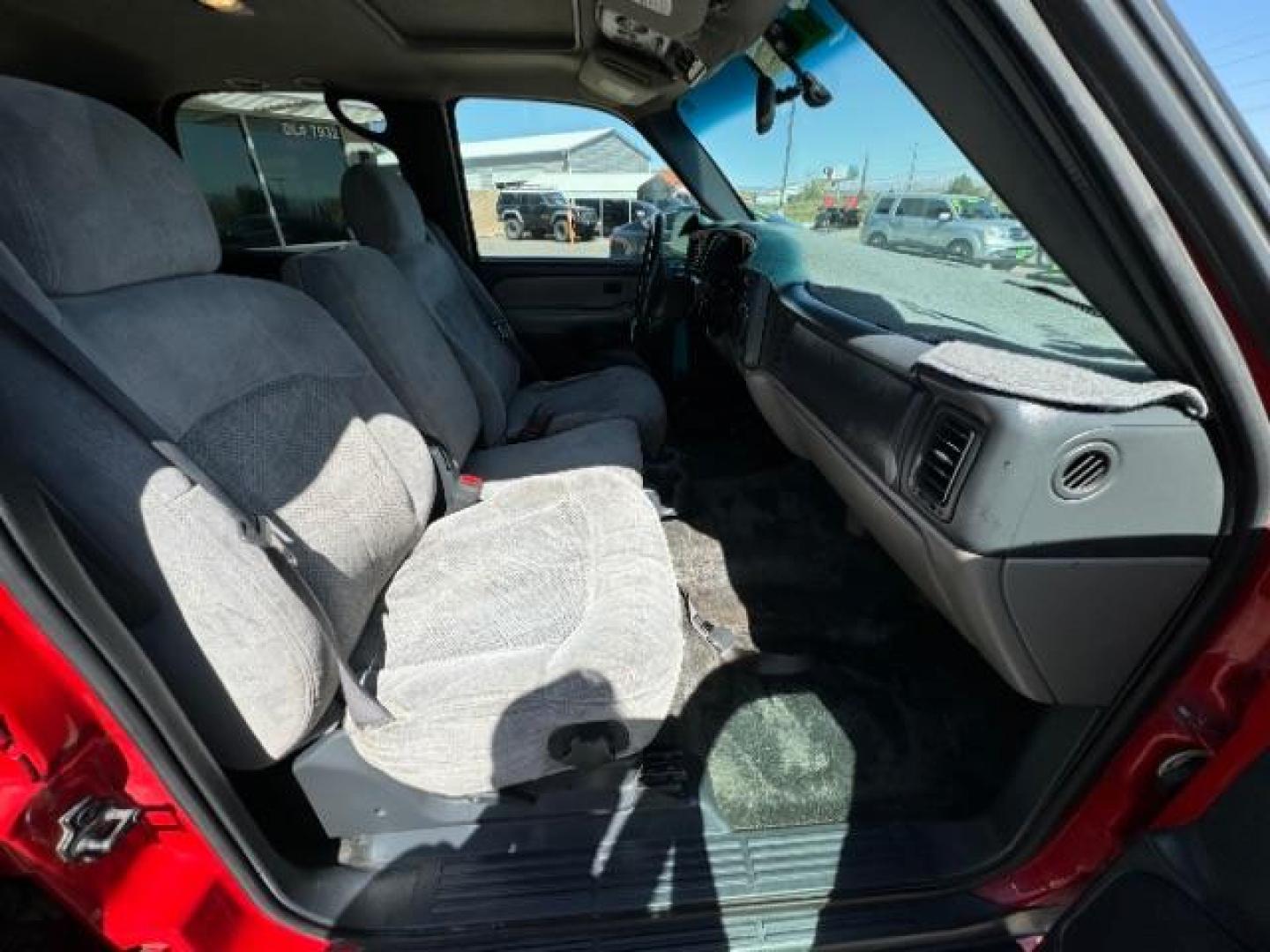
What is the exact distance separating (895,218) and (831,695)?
3.50 feet

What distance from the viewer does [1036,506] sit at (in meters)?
0.81

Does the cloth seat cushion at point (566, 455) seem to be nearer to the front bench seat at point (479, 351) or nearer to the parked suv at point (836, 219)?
the front bench seat at point (479, 351)

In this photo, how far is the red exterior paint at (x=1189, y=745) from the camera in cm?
75

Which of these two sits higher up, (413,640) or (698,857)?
(413,640)

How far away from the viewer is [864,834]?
47.8 inches

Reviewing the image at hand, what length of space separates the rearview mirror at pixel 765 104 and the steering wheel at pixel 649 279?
723 millimetres

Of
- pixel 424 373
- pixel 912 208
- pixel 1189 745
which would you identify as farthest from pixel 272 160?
pixel 1189 745

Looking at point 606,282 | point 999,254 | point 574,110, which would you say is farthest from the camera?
point 606,282

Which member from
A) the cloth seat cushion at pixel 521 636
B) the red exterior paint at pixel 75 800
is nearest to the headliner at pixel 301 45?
the cloth seat cushion at pixel 521 636

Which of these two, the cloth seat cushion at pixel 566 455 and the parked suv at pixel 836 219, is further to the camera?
the cloth seat cushion at pixel 566 455

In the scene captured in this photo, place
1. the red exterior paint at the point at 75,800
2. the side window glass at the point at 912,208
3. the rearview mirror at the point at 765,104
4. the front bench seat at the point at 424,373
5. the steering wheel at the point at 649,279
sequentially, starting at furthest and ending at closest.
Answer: the steering wheel at the point at 649,279
the rearview mirror at the point at 765,104
the front bench seat at the point at 424,373
the side window glass at the point at 912,208
the red exterior paint at the point at 75,800

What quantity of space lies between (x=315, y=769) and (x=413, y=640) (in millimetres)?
245

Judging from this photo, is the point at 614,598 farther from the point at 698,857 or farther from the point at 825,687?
the point at 825,687

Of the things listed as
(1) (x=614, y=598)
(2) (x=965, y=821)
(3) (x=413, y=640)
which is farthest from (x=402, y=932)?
(2) (x=965, y=821)
